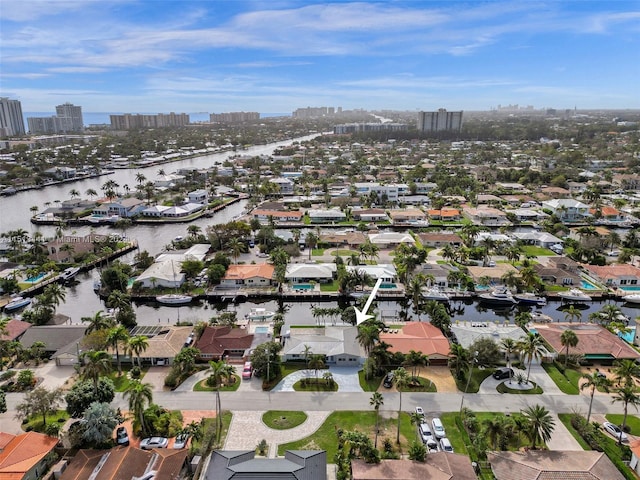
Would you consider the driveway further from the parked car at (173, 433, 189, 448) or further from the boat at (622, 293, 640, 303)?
the boat at (622, 293, 640, 303)

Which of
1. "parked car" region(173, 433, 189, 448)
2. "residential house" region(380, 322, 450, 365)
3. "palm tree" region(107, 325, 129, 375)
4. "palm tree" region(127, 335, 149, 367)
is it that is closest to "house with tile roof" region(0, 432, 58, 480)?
"parked car" region(173, 433, 189, 448)

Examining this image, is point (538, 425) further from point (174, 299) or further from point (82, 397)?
point (174, 299)

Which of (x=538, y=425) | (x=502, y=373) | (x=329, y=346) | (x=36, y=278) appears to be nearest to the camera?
(x=538, y=425)

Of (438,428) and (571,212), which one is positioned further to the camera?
(571,212)

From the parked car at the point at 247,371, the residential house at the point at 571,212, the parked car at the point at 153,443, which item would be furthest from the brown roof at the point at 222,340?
the residential house at the point at 571,212

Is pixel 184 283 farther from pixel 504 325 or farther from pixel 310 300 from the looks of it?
pixel 504 325

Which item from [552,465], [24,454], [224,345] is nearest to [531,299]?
[552,465]

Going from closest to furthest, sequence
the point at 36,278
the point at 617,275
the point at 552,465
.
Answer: the point at 552,465 < the point at 617,275 < the point at 36,278

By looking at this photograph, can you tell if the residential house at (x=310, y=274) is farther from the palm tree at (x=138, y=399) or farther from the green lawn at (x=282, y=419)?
the palm tree at (x=138, y=399)
